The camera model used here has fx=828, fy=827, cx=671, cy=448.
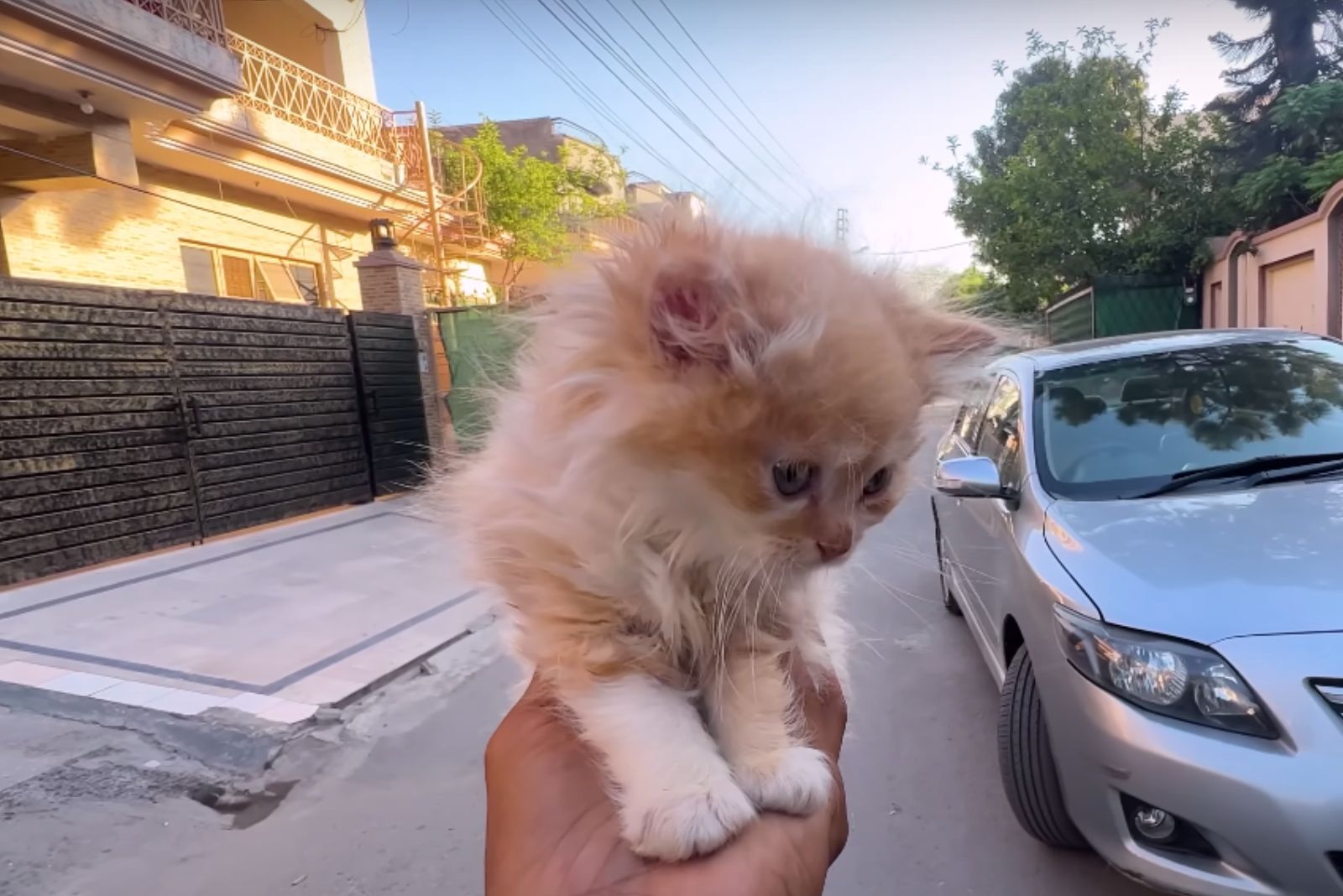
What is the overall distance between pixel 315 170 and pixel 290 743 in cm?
1027

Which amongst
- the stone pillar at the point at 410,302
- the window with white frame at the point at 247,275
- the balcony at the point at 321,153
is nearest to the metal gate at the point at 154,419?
the stone pillar at the point at 410,302

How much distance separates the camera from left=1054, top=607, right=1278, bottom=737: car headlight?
6.84 ft

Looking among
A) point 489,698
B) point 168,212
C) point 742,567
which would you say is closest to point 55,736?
point 489,698

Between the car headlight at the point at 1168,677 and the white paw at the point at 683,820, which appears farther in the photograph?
the car headlight at the point at 1168,677

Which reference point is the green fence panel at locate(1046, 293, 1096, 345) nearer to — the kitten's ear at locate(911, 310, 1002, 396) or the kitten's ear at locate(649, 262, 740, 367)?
the kitten's ear at locate(911, 310, 1002, 396)

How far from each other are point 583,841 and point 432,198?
13989 millimetres

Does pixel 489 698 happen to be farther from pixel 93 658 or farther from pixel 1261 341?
pixel 1261 341

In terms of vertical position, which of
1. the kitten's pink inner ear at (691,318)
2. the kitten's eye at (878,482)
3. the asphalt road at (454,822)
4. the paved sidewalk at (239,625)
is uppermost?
the kitten's pink inner ear at (691,318)

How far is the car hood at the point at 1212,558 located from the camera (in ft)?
7.27

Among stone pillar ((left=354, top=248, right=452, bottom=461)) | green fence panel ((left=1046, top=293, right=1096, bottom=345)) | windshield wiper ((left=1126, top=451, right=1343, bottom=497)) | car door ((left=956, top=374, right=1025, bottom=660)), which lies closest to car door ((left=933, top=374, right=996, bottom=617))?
car door ((left=956, top=374, right=1025, bottom=660))

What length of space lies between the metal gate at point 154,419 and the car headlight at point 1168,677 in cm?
753

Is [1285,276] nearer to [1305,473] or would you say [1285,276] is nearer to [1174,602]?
[1305,473]

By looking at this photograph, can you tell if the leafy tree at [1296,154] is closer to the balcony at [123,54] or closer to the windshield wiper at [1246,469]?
the windshield wiper at [1246,469]

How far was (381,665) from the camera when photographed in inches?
200
